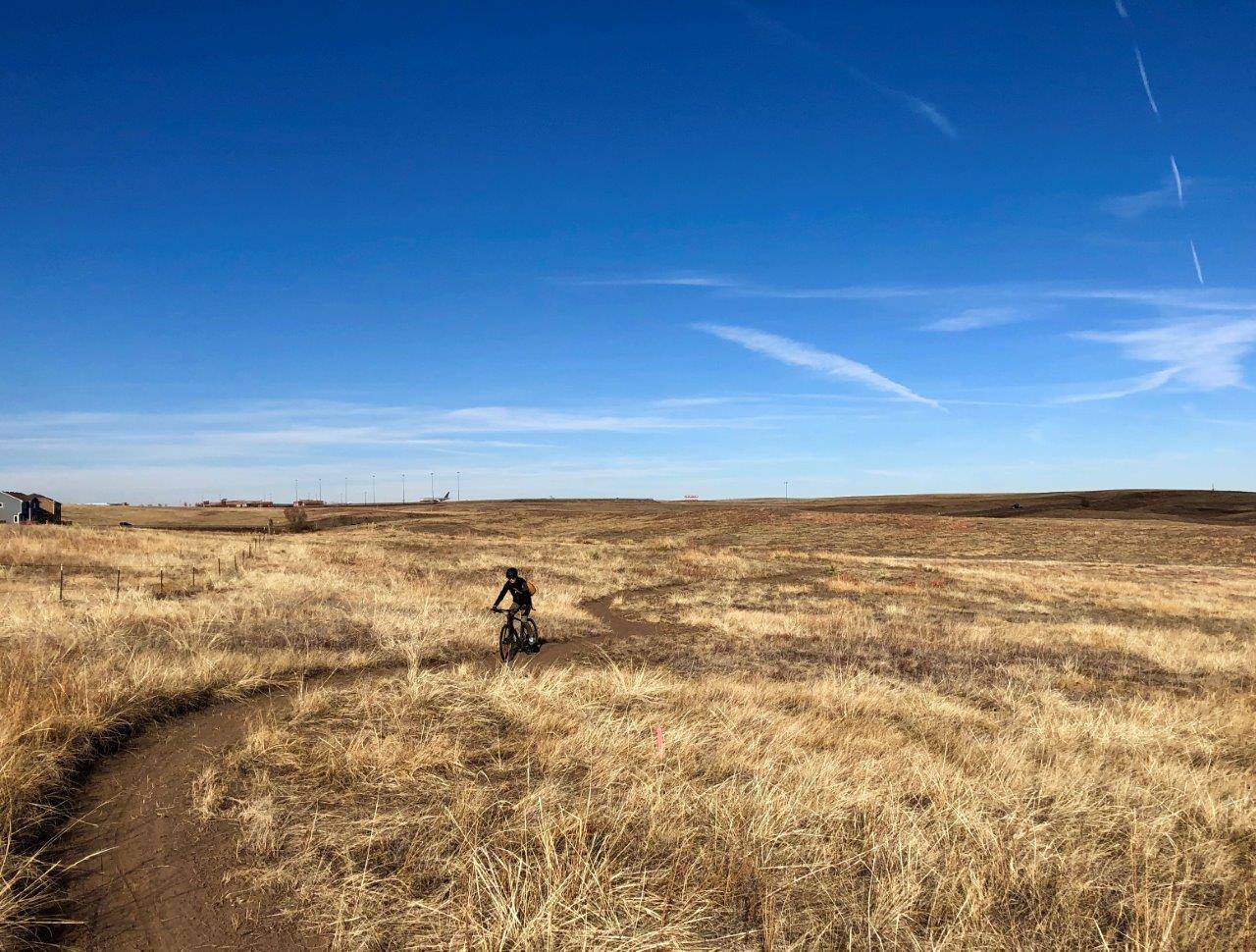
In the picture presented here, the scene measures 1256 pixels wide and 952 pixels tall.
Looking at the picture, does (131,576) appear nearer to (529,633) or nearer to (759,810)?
(529,633)

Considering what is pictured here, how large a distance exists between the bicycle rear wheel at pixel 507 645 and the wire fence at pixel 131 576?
10.9 m

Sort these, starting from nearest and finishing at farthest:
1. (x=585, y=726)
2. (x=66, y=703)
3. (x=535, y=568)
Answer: (x=66, y=703) < (x=585, y=726) < (x=535, y=568)

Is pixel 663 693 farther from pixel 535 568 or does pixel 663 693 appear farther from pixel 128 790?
pixel 535 568

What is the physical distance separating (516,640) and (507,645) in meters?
0.21

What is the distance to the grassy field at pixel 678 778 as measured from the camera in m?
4.93

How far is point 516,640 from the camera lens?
14.9m

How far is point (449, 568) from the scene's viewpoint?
3366 centimetres

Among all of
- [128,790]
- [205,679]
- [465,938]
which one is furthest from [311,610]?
[465,938]

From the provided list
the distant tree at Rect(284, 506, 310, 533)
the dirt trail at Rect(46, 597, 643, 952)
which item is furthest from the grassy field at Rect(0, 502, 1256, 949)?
the distant tree at Rect(284, 506, 310, 533)

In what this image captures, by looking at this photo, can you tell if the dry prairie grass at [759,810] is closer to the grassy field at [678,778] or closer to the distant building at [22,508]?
the grassy field at [678,778]

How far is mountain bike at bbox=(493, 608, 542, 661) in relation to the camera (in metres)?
14.7

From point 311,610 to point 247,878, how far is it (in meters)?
13.9

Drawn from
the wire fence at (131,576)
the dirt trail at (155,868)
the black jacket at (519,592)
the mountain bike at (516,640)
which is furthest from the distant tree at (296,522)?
the dirt trail at (155,868)

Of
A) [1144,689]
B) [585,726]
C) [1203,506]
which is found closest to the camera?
[585,726]
